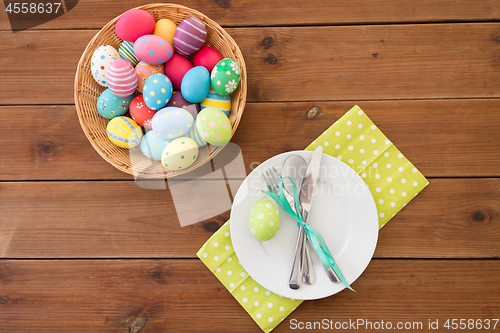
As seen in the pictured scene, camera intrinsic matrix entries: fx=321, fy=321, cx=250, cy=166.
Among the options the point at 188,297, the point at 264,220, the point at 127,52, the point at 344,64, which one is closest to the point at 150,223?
the point at 188,297

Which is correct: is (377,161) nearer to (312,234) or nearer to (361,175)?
(361,175)

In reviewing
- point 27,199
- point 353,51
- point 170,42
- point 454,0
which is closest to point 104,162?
point 27,199

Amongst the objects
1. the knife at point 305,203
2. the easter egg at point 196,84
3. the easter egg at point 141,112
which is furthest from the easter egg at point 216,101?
the knife at point 305,203

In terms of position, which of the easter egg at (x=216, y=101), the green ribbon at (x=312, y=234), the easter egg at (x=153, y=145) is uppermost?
the easter egg at (x=216, y=101)

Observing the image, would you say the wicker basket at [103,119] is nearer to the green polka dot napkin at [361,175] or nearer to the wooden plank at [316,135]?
the wooden plank at [316,135]

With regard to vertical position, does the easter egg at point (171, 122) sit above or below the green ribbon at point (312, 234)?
above

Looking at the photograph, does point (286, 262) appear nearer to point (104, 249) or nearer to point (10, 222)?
point (104, 249)

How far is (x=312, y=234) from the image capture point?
693 millimetres

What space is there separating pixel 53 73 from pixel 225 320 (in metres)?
0.76

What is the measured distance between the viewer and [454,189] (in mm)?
794

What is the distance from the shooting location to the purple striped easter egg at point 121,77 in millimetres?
660

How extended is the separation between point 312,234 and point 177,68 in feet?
1.56

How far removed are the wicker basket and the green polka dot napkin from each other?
0.20 m

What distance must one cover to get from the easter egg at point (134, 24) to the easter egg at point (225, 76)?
0.18m
